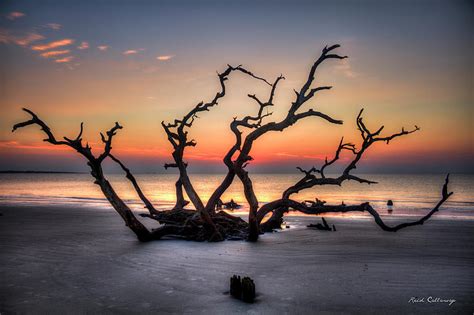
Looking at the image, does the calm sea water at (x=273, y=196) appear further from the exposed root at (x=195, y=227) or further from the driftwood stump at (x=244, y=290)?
the driftwood stump at (x=244, y=290)

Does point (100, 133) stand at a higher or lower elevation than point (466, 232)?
higher

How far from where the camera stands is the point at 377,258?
29.1 feet

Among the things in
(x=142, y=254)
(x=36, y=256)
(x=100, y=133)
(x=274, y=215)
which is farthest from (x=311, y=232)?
(x=36, y=256)

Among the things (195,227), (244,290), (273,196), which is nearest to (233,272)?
(244,290)

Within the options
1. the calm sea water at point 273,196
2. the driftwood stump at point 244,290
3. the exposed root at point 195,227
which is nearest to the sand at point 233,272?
the driftwood stump at point 244,290

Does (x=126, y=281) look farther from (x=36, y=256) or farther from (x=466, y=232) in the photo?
(x=466, y=232)

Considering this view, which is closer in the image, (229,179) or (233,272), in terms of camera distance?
(233,272)

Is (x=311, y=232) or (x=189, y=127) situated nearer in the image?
(x=189, y=127)

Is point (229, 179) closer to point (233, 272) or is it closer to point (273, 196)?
point (233, 272)

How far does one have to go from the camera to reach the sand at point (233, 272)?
5.62 m

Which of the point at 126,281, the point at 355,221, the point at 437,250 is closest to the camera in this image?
the point at 126,281

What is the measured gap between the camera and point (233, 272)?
752cm

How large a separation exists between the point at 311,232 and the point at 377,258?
4.33 meters

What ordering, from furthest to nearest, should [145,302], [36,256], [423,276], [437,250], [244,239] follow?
[244,239] → [437,250] → [36,256] → [423,276] → [145,302]
